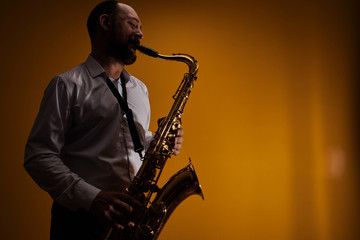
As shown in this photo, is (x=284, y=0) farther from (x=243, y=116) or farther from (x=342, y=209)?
(x=342, y=209)

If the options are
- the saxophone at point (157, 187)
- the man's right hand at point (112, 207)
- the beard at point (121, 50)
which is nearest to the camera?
the man's right hand at point (112, 207)

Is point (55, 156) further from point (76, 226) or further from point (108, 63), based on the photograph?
point (108, 63)

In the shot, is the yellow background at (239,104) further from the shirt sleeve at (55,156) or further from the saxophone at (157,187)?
the shirt sleeve at (55,156)

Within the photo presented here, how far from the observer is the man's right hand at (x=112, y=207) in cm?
112

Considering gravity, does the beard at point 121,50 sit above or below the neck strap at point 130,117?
above

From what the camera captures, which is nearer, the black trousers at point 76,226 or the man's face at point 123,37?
the black trousers at point 76,226

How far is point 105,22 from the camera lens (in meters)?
1.57

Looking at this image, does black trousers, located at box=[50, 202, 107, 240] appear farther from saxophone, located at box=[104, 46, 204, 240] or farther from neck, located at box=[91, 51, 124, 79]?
neck, located at box=[91, 51, 124, 79]

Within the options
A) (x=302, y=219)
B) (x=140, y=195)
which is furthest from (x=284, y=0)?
(x=140, y=195)

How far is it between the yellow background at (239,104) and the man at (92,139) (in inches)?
32.3

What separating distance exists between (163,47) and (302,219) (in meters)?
1.79

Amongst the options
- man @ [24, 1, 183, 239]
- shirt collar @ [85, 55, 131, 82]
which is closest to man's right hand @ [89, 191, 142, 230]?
man @ [24, 1, 183, 239]

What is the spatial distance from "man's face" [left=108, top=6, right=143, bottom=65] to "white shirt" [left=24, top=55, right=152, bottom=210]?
138mm

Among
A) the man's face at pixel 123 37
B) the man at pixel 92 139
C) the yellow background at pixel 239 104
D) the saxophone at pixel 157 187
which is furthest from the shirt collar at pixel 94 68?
the yellow background at pixel 239 104
